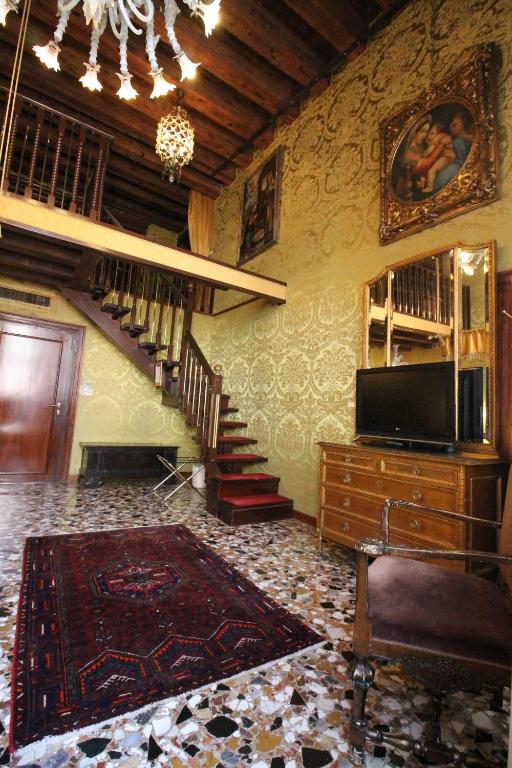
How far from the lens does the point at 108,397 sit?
573 centimetres

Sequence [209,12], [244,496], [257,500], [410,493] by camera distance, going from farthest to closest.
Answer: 1. [244,496]
2. [257,500]
3. [410,493]
4. [209,12]

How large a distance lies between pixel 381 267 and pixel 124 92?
2.48 metres

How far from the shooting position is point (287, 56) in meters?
4.13

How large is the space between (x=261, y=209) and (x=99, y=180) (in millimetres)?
2340

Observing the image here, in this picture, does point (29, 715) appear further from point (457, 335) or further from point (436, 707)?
point (457, 335)

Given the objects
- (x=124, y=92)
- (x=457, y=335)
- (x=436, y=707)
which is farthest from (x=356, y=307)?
(x=436, y=707)

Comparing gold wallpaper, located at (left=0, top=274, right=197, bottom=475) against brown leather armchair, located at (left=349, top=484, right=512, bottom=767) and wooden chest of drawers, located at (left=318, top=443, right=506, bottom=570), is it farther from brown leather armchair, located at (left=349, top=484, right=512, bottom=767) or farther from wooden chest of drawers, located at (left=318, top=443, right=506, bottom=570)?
brown leather armchair, located at (left=349, top=484, right=512, bottom=767)

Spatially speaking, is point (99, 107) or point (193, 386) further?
point (99, 107)

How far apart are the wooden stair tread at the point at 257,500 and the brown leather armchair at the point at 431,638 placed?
2534 mm

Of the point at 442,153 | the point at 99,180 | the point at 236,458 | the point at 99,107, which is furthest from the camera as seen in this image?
the point at 99,107

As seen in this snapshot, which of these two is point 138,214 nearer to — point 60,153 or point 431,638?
Answer: point 60,153

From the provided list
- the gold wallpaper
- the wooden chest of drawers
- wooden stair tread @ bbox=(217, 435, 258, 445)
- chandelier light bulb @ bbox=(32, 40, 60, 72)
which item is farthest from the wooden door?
the wooden chest of drawers

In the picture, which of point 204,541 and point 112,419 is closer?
point 204,541

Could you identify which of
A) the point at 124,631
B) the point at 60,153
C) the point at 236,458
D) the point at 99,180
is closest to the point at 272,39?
the point at 99,180
